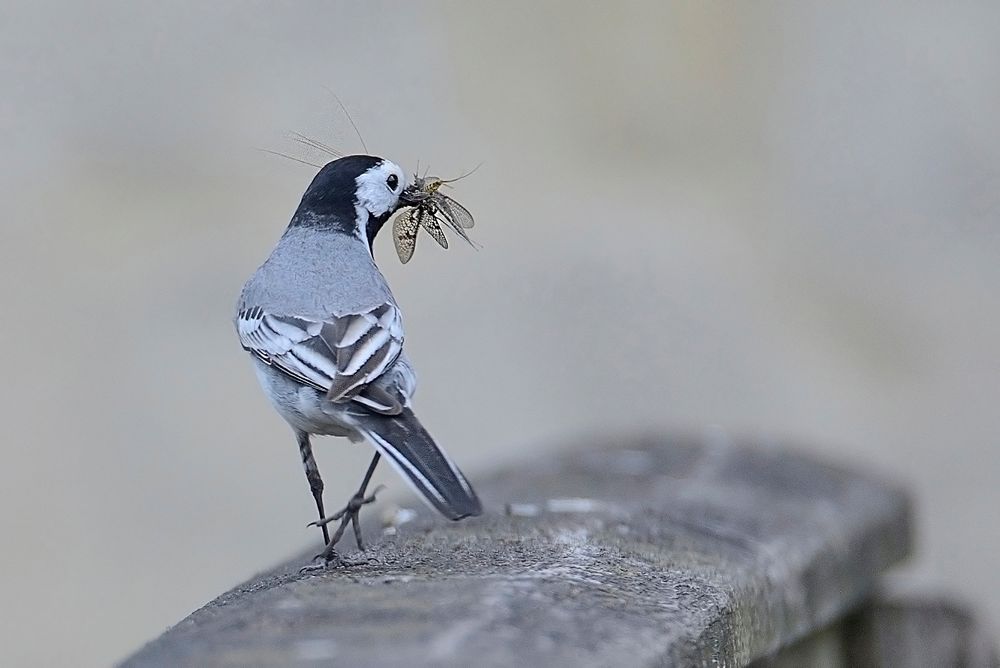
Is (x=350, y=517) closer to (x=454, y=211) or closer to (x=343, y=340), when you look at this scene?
(x=343, y=340)

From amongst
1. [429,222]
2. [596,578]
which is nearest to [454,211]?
[429,222]

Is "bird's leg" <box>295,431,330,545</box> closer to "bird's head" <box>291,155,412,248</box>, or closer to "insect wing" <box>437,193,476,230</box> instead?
"bird's head" <box>291,155,412,248</box>

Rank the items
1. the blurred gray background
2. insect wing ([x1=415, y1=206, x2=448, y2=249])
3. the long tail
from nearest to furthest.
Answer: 1. the long tail
2. insect wing ([x1=415, y1=206, x2=448, y2=249])
3. the blurred gray background

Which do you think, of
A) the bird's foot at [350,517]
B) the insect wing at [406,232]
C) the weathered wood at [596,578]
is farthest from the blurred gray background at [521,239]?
the bird's foot at [350,517]

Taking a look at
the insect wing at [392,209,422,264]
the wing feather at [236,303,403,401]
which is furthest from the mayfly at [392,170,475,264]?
the wing feather at [236,303,403,401]

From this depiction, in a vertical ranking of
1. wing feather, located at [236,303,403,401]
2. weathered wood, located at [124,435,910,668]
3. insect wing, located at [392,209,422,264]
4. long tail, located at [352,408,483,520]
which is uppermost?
insect wing, located at [392,209,422,264]

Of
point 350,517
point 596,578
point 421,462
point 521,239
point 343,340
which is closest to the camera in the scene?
point 596,578
